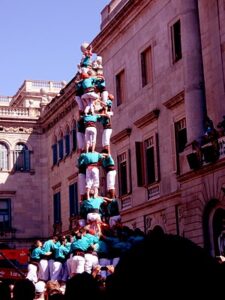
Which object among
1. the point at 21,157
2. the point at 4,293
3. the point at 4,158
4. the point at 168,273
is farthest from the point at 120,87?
the point at 168,273

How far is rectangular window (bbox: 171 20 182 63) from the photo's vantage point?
81.8 feet

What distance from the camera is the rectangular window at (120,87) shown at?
30031 millimetres

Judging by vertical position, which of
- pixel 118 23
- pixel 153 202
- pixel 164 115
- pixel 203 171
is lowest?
pixel 153 202

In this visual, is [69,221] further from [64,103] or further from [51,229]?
[64,103]

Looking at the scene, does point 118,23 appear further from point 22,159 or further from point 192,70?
point 22,159

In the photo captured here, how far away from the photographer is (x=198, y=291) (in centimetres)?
146

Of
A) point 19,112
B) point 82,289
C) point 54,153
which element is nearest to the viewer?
point 82,289

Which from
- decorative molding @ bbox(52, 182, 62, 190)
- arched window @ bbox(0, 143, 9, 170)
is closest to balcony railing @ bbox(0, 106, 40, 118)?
arched window @ bbox(0, 143, 9, 170)

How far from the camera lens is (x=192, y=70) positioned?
2230 cm

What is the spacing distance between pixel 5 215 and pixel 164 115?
20328 mm

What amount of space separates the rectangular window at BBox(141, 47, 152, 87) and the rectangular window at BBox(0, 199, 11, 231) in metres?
18.7

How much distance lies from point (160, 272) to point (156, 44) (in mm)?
25833

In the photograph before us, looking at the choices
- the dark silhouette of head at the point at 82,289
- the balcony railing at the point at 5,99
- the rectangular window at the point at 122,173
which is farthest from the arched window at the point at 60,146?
the dark silhouette of head at the point at 82,289

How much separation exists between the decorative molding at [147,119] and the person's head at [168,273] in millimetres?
24675
